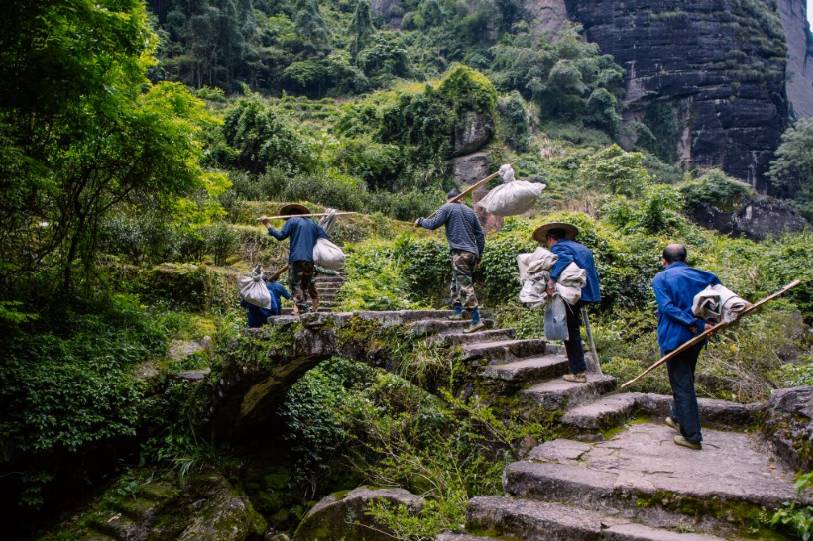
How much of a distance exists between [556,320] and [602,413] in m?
0.96

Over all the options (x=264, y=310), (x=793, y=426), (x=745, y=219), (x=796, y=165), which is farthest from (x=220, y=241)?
(x=796, y=165)

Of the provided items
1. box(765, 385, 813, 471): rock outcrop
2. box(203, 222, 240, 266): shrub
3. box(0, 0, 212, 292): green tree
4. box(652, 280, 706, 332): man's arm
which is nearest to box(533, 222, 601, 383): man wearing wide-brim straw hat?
box(652, 280, 706, 332): man's arm

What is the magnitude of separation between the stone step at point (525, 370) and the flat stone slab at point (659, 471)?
30.6 inches

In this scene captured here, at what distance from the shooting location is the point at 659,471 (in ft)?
12.2

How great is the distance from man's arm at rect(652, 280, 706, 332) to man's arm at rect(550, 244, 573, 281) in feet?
3.15

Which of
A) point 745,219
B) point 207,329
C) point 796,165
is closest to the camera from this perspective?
point 207,329

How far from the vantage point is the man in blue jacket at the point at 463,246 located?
616 centimetres

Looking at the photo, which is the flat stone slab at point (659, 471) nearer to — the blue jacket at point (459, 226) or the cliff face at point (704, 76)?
the blue jacket at point (459, 226)

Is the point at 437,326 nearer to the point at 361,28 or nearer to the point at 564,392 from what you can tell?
the point at 564,392

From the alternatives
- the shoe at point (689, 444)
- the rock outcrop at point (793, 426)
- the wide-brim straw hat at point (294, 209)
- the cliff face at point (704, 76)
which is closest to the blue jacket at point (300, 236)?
the wide-brim straw hat at point (294, 209)

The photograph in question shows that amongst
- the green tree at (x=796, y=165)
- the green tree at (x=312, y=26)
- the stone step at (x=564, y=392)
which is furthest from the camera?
the green tree at (x=312, y=26)

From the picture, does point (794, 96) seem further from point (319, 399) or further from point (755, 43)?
point (319, 399)

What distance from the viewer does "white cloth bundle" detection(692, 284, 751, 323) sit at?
12.7 feet

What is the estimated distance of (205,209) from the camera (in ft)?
32.9
